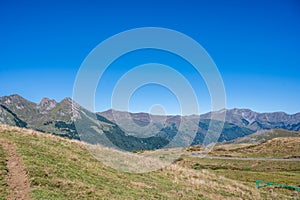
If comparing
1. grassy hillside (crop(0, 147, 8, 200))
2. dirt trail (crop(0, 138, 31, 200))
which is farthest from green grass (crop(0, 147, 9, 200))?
dirt trail (crop(0, 138, 31, 200))

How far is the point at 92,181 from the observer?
23656 mm

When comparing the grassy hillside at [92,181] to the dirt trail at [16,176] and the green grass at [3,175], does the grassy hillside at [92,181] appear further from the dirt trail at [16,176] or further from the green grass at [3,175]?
the dirt trail at [16,176]

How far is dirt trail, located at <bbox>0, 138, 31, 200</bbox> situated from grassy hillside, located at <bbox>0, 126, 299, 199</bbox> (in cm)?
41

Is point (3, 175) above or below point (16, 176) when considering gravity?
above

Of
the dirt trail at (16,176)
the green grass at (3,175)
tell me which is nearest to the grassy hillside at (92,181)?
the green grass at (3,175)

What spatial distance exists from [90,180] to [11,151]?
832cm

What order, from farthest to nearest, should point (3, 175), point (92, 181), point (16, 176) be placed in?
point (92, 181) < point (16, 176) < point (3, 175)

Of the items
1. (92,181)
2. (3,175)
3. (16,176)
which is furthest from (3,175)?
(92,181)

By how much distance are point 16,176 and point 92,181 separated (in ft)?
21.3

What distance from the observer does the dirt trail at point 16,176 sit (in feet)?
55.5

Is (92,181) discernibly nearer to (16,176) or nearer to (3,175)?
(16,176)

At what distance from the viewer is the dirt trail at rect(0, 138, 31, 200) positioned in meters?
16.9

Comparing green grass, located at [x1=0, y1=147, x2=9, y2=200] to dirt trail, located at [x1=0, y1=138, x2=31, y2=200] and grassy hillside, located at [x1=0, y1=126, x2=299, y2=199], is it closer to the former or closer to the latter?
grassy hillside, located at [x1=0, y1=126, x2=299, y2=199]

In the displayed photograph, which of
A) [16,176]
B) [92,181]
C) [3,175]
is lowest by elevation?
[92,181]
